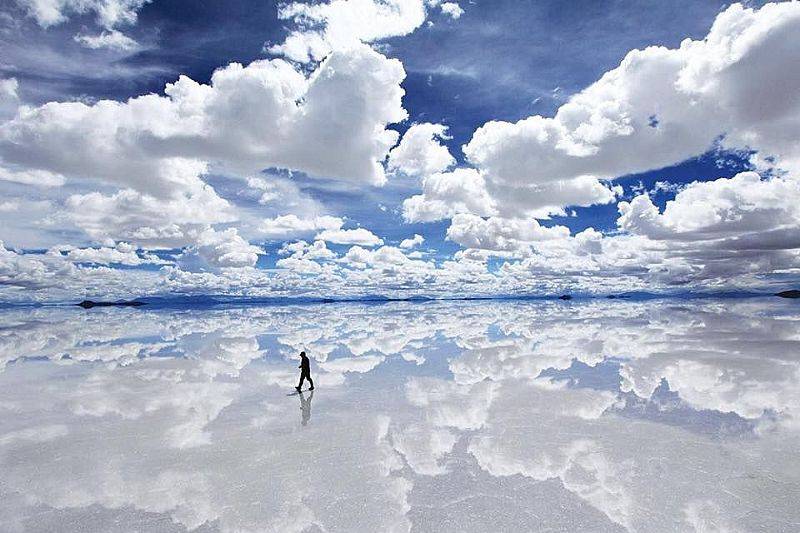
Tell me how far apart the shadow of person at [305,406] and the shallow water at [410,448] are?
131mm

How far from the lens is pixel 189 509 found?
8.69m

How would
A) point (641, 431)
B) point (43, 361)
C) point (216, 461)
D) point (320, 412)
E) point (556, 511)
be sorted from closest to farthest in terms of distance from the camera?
1. point (556, 511)
2. point (216, 461)
3. point (641, 431)
4. point (320, 412)
5. point (43, 361)

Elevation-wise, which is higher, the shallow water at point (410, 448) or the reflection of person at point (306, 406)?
the shallow water at point (410, 448)

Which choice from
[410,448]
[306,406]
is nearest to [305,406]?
[306,406]

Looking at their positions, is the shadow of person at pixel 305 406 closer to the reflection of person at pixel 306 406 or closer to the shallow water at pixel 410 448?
the reflection of person at pixel 306 406

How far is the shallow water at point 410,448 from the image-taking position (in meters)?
8.42

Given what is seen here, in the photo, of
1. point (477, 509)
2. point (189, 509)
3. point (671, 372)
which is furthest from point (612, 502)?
point (671, 372)

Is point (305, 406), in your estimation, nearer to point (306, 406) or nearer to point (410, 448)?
point (306, 406)

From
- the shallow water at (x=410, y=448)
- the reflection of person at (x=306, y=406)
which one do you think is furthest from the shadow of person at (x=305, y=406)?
the shallow water at (x=410, y=448)

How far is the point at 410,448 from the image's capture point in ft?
38.6

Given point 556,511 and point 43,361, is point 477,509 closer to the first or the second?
point 556,511

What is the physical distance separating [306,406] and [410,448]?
5969 mm

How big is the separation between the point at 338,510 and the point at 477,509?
258cm

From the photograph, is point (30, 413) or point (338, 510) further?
point (30, 413)
